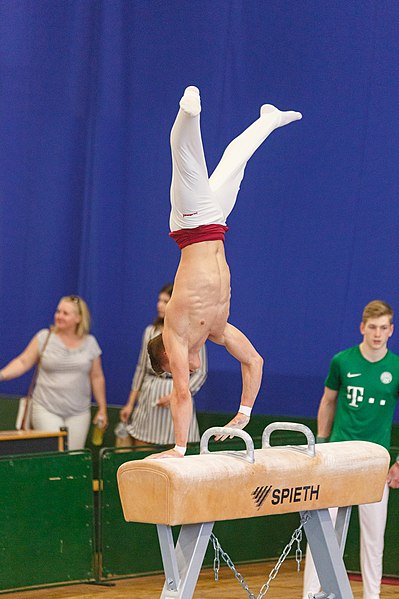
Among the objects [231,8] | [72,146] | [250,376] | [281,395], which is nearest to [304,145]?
[231,8]

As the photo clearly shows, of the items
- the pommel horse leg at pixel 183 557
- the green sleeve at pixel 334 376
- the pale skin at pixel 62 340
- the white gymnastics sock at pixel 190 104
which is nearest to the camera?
the white gymnastics sock at pixel 190 104

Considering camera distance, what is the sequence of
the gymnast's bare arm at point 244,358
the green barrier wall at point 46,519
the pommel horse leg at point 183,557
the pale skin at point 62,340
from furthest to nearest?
the pale skin at point 62,340, the green barrier wall at point 46,519, the pommel horse leg at point 183,557, the gymnast's bare arm at point 244,358

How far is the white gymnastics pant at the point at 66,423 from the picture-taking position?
7.50 metres

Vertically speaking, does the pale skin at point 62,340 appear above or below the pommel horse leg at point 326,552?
above

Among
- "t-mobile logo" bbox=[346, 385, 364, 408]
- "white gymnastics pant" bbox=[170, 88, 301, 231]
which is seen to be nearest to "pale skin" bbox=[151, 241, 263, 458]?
"white gymnastics pant" bbox=[170, 88, 301, 231]

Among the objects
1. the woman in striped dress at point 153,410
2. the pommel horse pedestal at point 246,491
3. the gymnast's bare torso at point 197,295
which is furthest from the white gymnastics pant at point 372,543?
the gymnast's bare torso at point 197,295

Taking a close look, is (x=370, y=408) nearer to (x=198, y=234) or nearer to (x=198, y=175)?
(x=198, y=234)

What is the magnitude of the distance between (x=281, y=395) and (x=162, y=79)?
2.42 metres

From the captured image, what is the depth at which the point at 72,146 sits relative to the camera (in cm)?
875

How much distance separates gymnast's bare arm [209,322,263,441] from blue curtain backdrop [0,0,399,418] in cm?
308

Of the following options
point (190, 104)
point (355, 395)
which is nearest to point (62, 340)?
point (355, 395)

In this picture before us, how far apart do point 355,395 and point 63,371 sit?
2300mm

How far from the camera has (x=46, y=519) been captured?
630 cm

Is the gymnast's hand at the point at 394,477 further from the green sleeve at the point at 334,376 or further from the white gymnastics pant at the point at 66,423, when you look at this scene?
the white gymnastics pant at the point at 66,423
